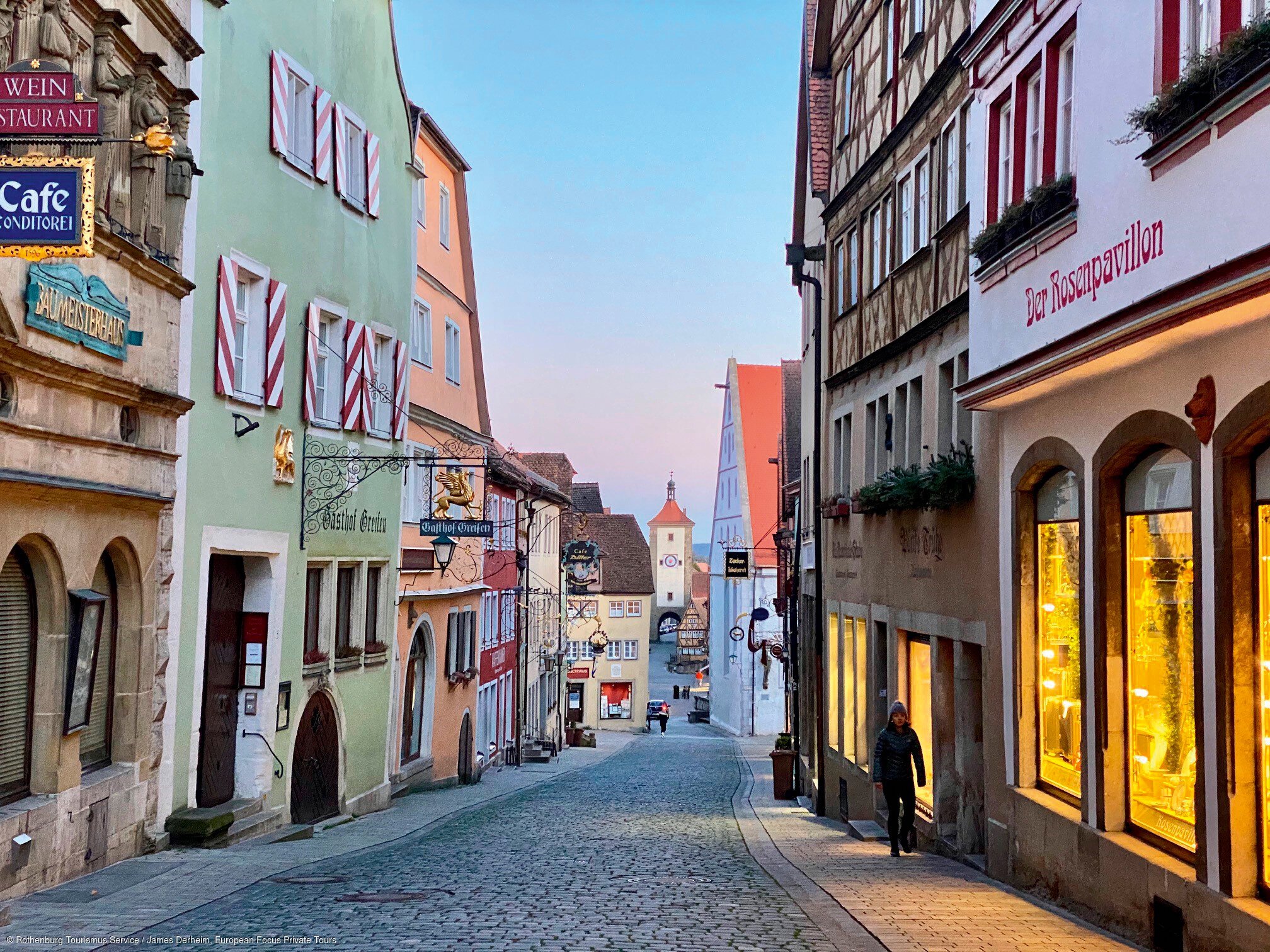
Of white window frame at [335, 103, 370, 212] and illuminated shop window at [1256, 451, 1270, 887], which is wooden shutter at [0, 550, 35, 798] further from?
white window frame at [335, 103, 370, 212]

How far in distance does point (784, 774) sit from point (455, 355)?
934cm

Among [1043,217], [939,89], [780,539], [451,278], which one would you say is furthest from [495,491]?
[1043,217]

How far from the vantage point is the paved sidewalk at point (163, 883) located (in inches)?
344

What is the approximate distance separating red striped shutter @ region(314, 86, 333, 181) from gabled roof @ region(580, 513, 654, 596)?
51.8 metres

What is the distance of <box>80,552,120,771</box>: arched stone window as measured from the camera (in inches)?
471

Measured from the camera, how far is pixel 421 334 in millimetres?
23141

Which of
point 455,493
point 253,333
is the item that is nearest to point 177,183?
point 253,333

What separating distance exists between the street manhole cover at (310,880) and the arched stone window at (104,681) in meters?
1.98

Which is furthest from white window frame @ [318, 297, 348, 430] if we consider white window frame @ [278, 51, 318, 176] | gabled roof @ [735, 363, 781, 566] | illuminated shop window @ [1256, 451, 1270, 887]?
gabled roof @ [735, 363, 781, 566]

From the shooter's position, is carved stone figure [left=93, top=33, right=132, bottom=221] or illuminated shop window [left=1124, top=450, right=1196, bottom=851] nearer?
illuminated shop window [left=1124, top=450, right=1196, bottom=851]

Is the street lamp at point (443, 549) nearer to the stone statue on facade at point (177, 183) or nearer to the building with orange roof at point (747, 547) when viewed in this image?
the stone statue on facade at point (177, 183)

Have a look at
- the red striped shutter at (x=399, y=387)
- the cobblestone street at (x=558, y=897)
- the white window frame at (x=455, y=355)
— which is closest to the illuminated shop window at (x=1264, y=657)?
the cobblestone street at (x=558, y=897)

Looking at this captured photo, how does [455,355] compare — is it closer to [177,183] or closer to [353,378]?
[353,378]

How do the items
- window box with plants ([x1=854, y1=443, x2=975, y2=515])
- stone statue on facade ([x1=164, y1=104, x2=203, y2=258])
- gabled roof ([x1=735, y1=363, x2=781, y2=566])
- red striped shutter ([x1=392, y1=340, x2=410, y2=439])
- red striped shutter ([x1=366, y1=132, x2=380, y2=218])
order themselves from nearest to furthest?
stone statue on facade ([x1=164, y1=104, x2=203, y2=258])
window box with plants ([x1=854, y1=443, x2=975, y2=515])
red striped shutter ([x1=366, y1=132, x2=380, y2=218])
red striped shutter ([x1=392, y1=340, x2=410, y2=439])
gabled roof ([x1=735, y1=363, x2=781, y2=566])
